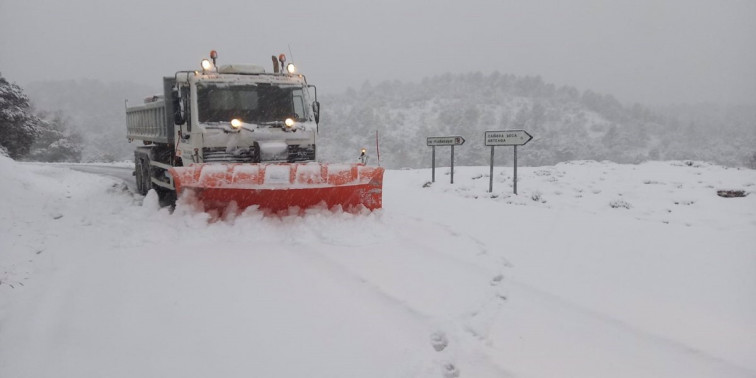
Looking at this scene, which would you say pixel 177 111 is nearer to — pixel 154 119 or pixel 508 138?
pixel 154 119

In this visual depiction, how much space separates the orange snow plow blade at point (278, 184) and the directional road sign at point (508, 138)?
4.73 meters

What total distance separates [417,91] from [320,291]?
5799 inches

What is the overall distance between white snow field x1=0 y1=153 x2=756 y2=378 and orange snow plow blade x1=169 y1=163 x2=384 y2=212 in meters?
0.28

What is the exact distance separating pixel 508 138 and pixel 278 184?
6361mm

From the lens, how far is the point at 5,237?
19.9ft

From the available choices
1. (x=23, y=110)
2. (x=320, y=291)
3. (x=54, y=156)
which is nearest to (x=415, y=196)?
(x=320, y=291)

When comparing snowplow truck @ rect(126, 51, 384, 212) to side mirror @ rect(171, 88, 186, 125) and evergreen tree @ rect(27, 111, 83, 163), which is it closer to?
side mirror @ rect(171, 88, 186, 125)

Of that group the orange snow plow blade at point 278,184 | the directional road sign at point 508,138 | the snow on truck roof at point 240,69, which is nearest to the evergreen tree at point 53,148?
the snow on truck roof at point 240,69

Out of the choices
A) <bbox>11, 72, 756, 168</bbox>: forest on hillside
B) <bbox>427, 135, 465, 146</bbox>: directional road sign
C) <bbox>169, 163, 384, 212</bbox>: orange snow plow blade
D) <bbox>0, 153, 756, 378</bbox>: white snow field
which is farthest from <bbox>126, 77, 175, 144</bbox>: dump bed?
<bbox>11, 72, 756, 168</bbox>: forest on hillside

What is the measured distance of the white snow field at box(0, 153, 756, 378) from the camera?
2.97 metres

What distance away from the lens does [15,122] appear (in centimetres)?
2716

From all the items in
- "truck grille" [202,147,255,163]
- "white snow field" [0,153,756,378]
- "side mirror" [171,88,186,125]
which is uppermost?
"side mirror" [171,88,186,125]

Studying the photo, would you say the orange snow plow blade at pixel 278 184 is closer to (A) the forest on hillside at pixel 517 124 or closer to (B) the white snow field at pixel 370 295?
(B) the white snow field at pixel 370 295

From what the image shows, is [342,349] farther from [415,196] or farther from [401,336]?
[415,196]
